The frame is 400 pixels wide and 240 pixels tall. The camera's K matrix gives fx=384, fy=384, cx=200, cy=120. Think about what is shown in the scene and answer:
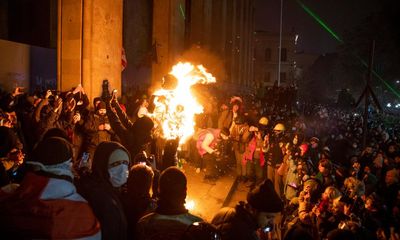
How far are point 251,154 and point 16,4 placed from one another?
44.7 ft

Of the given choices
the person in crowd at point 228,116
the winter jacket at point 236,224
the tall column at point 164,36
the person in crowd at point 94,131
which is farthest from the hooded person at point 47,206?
the tall column at point 164,36

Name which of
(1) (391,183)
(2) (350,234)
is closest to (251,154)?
(1) (391,183)

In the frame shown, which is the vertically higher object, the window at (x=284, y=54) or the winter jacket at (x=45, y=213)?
the window at (x=284, y=54)

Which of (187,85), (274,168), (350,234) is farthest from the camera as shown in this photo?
(274,168)

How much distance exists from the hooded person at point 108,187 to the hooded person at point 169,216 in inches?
8.8

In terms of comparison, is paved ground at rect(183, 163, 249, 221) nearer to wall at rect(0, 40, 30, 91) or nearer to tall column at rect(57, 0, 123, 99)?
tall column at rect(57, 0, 123, 99)

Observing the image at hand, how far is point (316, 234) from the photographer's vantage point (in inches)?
215

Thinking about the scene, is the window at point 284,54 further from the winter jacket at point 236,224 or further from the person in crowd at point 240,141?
Answer: the winter jacket at point 236,224

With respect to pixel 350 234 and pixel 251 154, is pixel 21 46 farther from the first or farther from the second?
pixel 350 234

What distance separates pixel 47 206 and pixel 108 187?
2.51 ft

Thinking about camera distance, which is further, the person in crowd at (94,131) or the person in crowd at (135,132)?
the person in crowd at (94,131)

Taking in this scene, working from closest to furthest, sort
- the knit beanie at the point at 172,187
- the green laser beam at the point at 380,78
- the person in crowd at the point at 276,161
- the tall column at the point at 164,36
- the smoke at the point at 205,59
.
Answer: the knit beanie at the point at 172,187 < the person in crowd at the point at 276,161 < the tall column at the point at 164,36 < the smoke at the point at 205,59 < the green laser beam at the point at 380,78

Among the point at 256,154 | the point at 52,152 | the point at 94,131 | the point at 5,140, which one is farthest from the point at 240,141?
the point at 52,152

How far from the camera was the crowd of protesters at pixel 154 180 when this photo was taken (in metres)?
2.58
